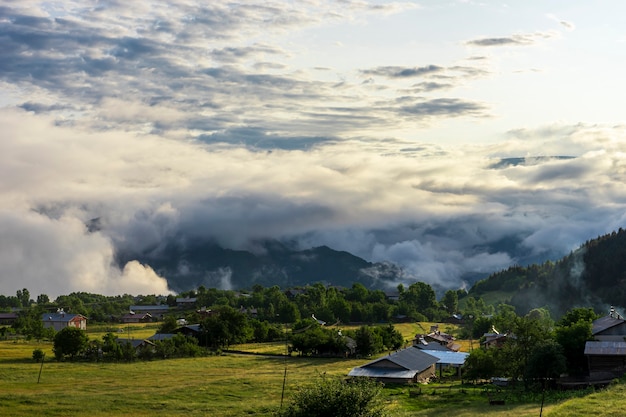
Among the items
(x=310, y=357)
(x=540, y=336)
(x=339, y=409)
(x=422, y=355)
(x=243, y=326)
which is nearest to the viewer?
(x=339, y=409)

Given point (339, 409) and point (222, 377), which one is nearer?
point (339, 409)

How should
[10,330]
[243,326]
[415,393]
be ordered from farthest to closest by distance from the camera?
[10,330], [243,326], [415,393]

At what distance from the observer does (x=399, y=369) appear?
8988cm

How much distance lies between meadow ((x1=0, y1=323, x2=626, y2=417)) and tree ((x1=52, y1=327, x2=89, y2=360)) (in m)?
1.64

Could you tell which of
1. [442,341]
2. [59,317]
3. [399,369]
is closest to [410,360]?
[399,369]

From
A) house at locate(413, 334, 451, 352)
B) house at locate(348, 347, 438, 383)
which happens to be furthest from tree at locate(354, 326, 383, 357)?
house at locate(348, 347, 438, 383)

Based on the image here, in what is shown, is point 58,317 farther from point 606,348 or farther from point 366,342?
point 606,348

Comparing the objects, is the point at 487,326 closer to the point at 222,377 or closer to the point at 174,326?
the point at 174,326

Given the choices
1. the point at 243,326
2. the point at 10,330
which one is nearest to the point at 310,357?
the point at 243,326

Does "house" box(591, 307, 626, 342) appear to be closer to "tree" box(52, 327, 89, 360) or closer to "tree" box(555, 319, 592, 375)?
"tree" box(555, 319, 592, 375)

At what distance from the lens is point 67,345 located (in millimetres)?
106438

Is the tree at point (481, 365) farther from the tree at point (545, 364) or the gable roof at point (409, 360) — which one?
the tree at point (545, 364)

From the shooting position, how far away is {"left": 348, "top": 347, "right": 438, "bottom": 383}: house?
8675 centimetres

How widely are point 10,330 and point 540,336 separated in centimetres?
10784
